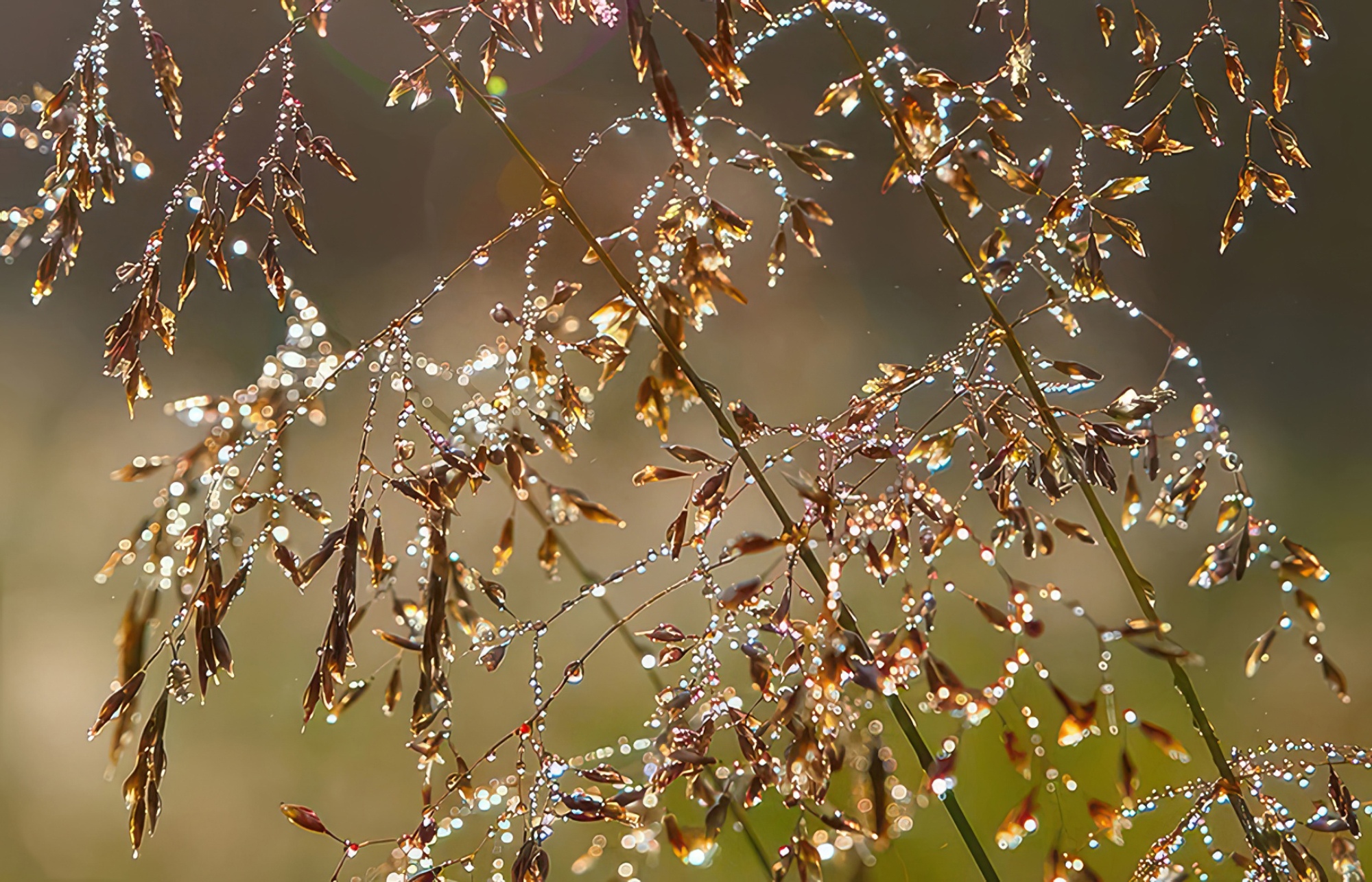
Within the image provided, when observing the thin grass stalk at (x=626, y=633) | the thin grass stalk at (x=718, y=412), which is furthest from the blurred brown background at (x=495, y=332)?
the thin grass stalk at (x=718, y=412)

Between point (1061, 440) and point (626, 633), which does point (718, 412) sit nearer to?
point (1061, 440)

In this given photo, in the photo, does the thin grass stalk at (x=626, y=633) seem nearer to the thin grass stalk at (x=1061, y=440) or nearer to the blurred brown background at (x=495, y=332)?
the blurred brown background at (x=495, y=332)

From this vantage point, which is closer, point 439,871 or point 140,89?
point 439,871

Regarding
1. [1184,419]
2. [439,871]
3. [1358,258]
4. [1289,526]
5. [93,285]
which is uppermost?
[93,285]

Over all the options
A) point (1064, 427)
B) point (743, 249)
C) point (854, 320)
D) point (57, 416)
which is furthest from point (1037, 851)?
point (57, 416)

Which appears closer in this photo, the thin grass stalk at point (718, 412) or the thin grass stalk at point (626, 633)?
the thin grass stalk at point (718, 412)

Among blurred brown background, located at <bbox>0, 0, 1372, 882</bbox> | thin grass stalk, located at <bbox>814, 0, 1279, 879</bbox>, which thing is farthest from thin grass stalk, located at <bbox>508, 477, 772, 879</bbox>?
thin grass stalk, located at <bbox>814, 0, 1279, 879</bbox>

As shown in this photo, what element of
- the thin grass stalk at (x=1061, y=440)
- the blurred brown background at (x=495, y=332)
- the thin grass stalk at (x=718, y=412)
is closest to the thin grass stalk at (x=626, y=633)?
the blurred brown background at (x=495, y=332)

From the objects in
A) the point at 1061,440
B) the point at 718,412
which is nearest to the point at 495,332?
the point at 718,412

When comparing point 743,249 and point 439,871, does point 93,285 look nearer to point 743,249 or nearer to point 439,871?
point 743,249
